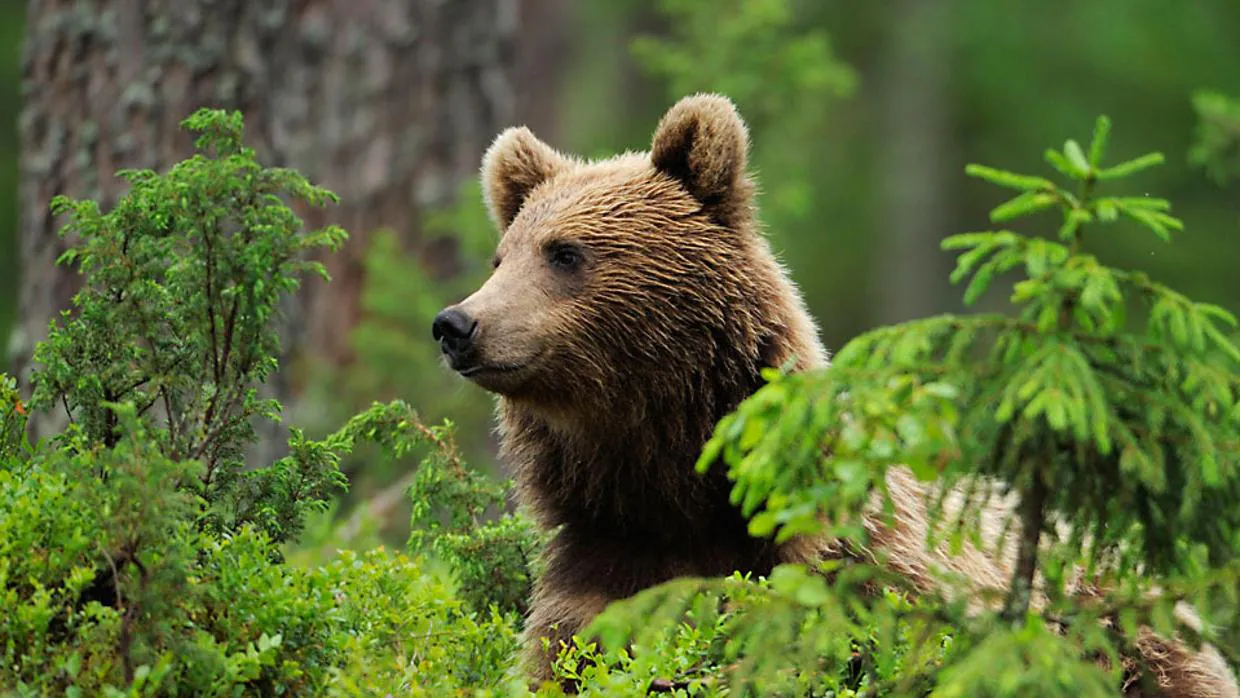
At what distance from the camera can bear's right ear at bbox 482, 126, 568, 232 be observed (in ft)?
18.9

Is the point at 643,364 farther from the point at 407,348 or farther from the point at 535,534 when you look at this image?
the point at 407,348

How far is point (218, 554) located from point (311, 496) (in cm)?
54

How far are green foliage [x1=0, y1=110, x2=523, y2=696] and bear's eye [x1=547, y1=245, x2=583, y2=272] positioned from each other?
95cm

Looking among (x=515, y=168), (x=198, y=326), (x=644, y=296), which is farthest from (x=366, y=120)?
(x=198, y=326)

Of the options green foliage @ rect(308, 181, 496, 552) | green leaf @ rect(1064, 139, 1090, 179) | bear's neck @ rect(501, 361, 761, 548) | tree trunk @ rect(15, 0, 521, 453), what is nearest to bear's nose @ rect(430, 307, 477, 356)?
bear's neck @ rect(501, 361, 761, 548)

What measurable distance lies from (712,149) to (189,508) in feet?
8.05

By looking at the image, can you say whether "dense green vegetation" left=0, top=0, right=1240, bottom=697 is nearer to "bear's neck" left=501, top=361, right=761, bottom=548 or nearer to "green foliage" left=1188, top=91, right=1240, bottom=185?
"bear's neck" left=501, top=361, right=761, bottom=548

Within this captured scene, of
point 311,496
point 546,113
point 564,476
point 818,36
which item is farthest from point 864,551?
point 546,113

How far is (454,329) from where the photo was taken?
191 inches

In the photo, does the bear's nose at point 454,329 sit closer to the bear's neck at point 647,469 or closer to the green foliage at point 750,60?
the bear's neck at point 647,469

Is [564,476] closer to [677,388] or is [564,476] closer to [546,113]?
[677,388]

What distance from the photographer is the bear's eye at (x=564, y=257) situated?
5277 mm

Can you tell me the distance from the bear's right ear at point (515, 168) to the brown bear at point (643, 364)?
300mm

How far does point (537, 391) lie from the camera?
5082mm
